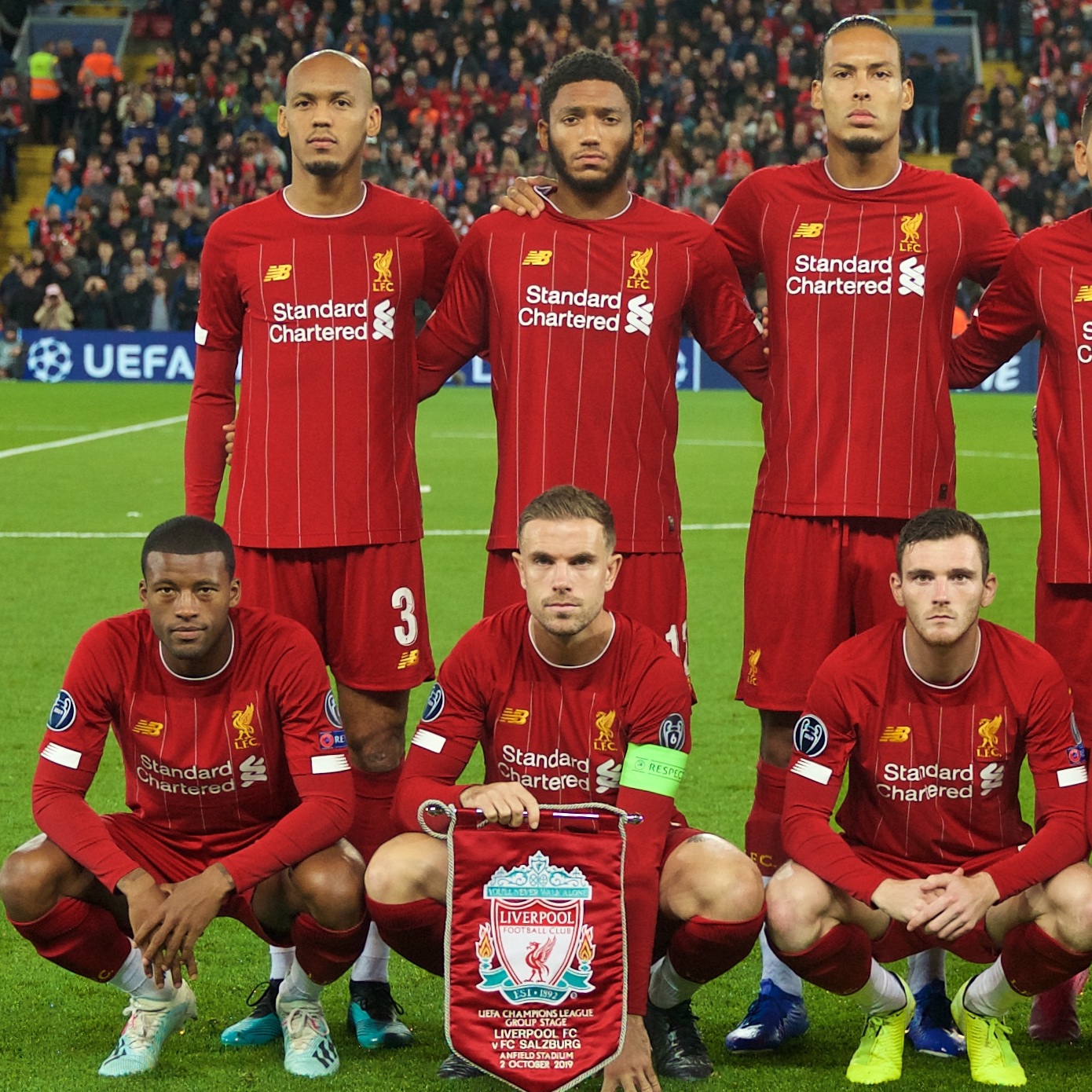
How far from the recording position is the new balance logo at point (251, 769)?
403 centimetres

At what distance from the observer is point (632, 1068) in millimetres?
3568

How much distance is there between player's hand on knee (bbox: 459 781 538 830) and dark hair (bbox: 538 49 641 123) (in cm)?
176

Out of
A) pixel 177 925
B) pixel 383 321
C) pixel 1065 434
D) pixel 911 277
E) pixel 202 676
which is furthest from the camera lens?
A: pixel 383 321

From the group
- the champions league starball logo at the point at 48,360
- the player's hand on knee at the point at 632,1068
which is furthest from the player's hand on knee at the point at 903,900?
the champions league starball logo at the point at 48,360

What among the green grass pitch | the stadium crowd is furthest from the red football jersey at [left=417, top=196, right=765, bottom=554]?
the stadium crowd

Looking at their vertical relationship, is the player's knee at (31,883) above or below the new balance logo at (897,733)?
below

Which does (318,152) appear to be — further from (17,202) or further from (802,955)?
(17,202)

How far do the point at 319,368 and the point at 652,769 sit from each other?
55.0 inches

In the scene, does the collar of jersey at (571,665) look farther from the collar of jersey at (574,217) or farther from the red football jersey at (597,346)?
the collar of jersey at (574,217)

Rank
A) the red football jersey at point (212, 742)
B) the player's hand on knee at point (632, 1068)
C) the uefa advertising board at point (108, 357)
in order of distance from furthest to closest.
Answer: the uefa advertising board at point (108, 357) → the red football jersey at point (212, 742) → the player's hand on knee at point (632, 1068)

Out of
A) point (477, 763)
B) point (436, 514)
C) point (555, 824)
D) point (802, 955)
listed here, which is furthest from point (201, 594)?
point (436, 514)

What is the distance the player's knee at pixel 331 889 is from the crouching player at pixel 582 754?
0.06 metres

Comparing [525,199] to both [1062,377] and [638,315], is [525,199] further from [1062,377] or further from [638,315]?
[1062,377]

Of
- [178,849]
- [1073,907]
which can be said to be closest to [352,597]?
[178,849]
